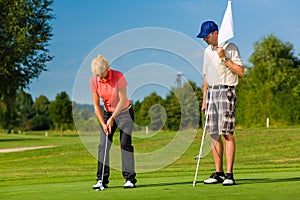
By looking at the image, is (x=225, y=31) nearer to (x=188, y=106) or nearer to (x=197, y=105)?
(x=197, y=105)

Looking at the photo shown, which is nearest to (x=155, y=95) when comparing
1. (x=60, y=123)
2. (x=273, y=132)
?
(x=273, y=132)

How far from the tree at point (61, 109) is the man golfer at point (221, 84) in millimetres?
52047

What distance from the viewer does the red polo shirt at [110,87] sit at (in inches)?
276

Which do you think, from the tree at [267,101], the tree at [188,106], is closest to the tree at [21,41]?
the tree at [267,101]

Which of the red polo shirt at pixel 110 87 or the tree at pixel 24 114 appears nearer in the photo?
the red polo shirt at pixel 110 87

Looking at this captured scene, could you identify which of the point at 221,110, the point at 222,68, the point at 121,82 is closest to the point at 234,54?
the point at 222,68

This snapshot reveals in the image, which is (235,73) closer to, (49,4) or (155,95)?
(155,95)

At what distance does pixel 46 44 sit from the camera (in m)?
31.0

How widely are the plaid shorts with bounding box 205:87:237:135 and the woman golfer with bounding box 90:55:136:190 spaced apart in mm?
1004

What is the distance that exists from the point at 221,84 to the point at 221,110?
32 centimetres

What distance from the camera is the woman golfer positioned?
702 centimetres

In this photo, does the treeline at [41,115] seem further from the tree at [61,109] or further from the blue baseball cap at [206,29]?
the blue baseball cap at [206,29]

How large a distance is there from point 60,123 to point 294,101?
112ft

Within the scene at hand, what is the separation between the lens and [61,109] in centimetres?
5916
